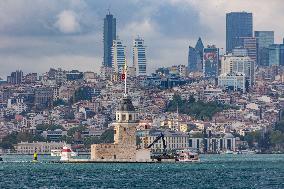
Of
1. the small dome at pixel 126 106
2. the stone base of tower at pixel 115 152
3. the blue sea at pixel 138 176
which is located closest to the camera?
the blue sea at pixel 138 176

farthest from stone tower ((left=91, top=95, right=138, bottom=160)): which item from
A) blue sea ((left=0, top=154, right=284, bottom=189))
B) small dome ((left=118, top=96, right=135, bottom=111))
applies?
blue sea ((left=0, top=154, right=284, bottom=189))

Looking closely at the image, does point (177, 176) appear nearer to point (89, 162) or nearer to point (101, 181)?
point (101, 181)

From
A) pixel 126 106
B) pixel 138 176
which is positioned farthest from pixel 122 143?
pixel 138 176

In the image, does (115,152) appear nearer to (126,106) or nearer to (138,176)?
(126,106)

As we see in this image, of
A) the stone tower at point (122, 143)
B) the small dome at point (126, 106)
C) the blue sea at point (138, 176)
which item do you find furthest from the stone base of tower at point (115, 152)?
the blue sea at point (138, 176)

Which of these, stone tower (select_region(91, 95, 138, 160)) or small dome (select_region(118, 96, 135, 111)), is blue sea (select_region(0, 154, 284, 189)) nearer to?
stone tower (select_region(91, 95, 138, 160))

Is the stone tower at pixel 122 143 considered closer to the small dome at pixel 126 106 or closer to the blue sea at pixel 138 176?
the small dome at pixel 126 106
